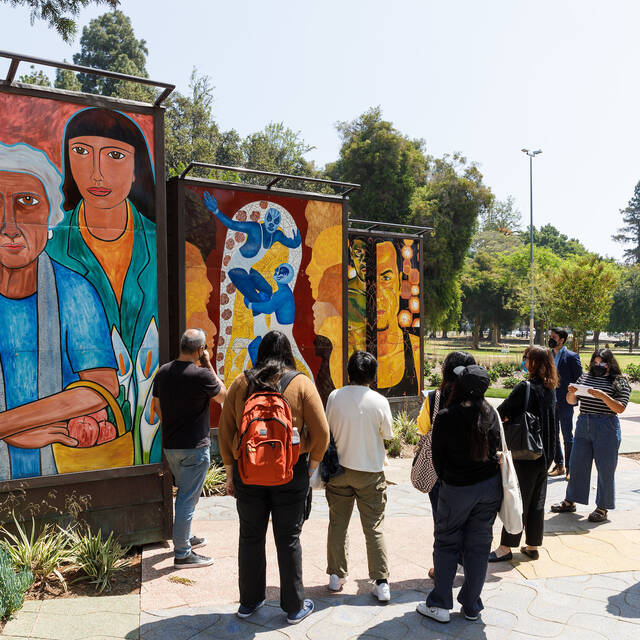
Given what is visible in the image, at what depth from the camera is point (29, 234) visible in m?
4.97

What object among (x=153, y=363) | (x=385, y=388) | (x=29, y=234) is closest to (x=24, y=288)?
(x=29, y=234)

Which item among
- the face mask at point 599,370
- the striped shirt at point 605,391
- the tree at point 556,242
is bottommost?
the striped shirt at point 605,391

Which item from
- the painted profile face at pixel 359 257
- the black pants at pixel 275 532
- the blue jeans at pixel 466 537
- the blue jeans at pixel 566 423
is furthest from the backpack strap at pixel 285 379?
the painted profile face at pixel 359 257

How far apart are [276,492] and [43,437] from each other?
2364mm

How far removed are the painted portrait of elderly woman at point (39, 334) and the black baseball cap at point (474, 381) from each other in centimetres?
315

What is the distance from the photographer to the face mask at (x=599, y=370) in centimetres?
618

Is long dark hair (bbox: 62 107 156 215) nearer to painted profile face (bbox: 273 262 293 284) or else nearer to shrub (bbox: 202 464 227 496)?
painted profile face (bbox: 273 262 293 284)

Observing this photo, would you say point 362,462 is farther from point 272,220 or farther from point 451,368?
point 272,220

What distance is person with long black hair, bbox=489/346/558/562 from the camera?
5008 millimetres

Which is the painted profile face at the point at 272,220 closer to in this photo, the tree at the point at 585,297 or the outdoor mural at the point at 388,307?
the outdoor mural at the point at 388,307

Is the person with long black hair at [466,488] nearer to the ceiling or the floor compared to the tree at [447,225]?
nearer to the floor

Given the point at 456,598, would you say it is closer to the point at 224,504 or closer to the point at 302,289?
the point at 224,504

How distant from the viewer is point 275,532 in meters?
3.91

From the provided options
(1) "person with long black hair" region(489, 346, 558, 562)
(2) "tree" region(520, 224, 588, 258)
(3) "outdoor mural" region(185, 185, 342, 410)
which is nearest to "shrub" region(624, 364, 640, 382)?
(3) "outdoor mural" region(185, 185, 342, 410)
